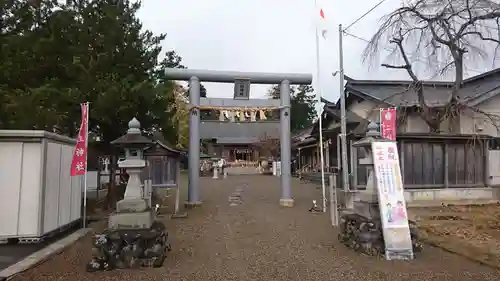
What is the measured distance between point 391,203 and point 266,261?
102 inches

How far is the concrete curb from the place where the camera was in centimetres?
655

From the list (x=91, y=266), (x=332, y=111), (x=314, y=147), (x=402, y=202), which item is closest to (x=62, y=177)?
(x=91, y=266)

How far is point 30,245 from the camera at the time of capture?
8578mm

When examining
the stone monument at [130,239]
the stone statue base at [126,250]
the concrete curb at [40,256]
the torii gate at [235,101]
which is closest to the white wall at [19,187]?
the concrete curb at [40,256]

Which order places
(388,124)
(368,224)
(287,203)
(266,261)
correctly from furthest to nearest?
(287,203) → (388,124) → (368,224) → (266,261)

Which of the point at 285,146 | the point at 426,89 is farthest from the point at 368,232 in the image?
the point at 426,89

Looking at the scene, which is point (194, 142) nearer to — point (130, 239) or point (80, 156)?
point (80, 156)

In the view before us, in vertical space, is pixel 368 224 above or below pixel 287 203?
above

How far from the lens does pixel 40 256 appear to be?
25.0 feet

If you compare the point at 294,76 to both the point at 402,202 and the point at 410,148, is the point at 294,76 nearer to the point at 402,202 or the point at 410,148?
the point at 410,148

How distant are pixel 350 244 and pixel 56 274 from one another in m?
5.39

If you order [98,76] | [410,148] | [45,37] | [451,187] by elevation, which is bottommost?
[451,187]

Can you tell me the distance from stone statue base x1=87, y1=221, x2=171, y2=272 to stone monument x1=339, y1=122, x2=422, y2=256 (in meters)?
3.74

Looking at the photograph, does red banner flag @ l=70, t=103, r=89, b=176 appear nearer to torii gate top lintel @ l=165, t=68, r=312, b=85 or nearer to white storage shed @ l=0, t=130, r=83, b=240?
white storage shed @ l=0, t=130, r=83, b=240
